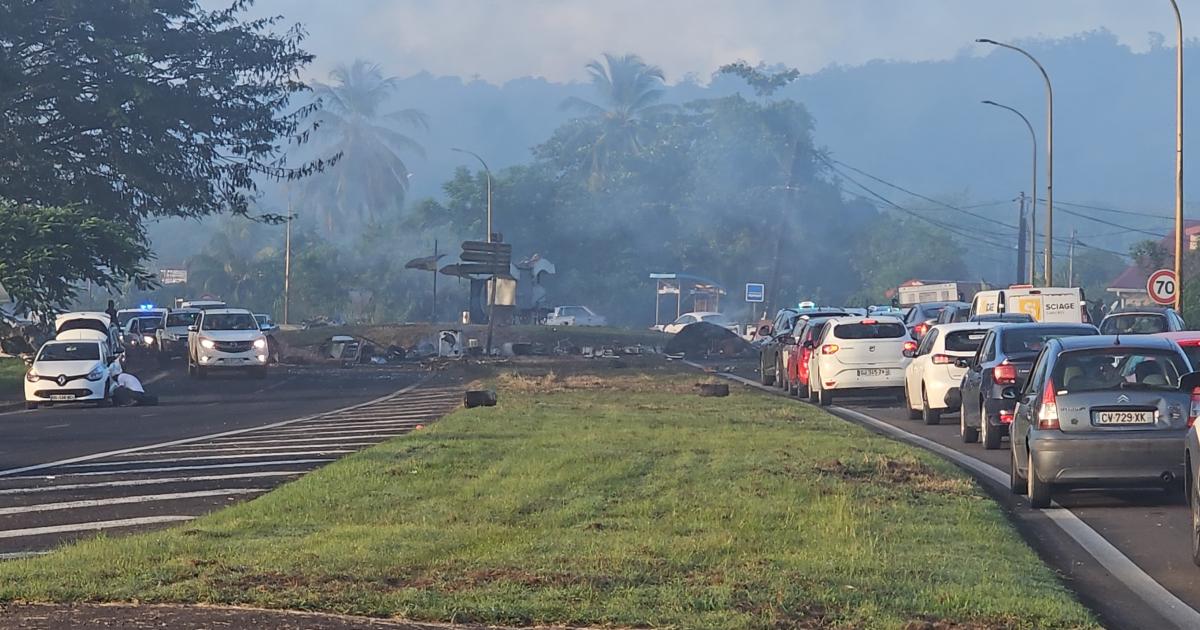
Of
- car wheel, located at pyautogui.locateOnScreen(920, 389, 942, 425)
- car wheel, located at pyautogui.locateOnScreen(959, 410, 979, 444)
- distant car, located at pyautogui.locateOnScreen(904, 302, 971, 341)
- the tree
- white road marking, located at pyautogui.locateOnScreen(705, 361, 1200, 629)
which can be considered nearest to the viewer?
white road marking, located at pyautogui.locateOnScreen(705, 361, 1200, 629)

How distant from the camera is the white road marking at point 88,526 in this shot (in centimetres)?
1282

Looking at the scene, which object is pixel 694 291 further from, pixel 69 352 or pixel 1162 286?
pixel 69 352

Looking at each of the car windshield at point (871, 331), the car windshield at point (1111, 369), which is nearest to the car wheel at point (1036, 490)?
the car windshield at point (1111, 369)

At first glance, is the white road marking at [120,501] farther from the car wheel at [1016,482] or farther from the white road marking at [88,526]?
the car wheel at [1016,482]

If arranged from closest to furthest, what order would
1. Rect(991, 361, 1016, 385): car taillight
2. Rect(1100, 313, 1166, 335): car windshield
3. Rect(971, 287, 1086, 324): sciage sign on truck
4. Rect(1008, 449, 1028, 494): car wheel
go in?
Rect(1008, 449, 1028, 494): car wheel
Rect(991, 361, 1016, 385): car taillight
Rect(1100, 313, 1166, 335): car windshield
Rect(971, 287, 1086, 324): sciage sign on truck

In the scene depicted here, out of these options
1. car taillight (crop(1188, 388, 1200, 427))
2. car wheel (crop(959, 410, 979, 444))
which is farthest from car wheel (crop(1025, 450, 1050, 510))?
car wheel (crop(959, 410, 979, 444))

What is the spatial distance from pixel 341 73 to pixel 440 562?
5170 inches

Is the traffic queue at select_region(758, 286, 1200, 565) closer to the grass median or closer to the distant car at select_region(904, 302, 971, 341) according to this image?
the grass median

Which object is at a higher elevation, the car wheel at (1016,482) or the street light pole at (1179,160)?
the street light pole at (1179,160)

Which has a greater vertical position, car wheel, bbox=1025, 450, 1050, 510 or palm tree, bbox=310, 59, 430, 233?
palm tree, bbox=310, 59, 430, 233

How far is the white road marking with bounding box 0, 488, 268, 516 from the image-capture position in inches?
567

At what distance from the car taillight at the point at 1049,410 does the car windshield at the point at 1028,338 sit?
6.80 m

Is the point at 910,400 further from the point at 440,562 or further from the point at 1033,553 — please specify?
the point at 440,562

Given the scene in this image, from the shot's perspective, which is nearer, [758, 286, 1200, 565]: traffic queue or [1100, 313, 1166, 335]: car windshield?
[758, 286, 1200, 565]: traffic queue
